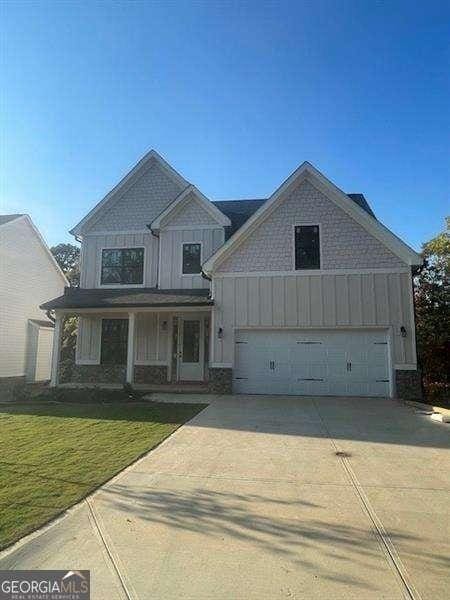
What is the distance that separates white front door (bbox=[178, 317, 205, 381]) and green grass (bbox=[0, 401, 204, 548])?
476cm

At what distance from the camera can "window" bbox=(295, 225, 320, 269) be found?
523 inches

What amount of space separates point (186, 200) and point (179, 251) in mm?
2029

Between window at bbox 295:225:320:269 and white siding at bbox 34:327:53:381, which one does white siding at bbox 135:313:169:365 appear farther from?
white siding at bbox 34:327:53:381

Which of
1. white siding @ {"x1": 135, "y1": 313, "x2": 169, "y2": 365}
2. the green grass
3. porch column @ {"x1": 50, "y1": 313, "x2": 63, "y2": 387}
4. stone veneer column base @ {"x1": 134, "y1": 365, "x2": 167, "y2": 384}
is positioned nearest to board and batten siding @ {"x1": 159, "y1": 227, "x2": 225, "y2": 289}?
white siding @ {"x1": 135, "y1": 313, "x2": 169, "y2": 365}

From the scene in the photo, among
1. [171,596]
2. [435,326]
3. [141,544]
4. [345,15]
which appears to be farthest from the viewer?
[435,326]

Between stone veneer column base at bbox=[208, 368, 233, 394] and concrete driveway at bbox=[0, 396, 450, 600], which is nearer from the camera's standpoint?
concrete driveway at bbox=[0, 396, 450, 600]

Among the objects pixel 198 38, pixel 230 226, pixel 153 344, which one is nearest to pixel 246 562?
pixel 198 38

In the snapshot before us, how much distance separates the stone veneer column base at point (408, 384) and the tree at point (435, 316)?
113 inches

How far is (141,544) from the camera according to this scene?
3.25 meters

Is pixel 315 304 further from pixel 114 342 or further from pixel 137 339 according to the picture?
pixel 114 342

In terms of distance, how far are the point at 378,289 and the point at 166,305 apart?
6868 millimetres

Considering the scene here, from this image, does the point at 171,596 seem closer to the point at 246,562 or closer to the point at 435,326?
the point at 246,562

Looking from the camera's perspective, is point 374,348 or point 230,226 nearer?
point 374,348

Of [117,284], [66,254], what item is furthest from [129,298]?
[66,254]
